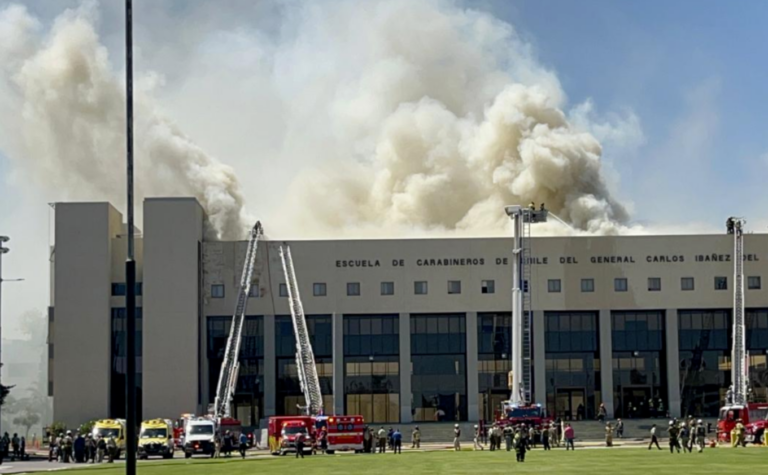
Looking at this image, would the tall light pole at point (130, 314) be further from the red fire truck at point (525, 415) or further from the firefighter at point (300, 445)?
the red fire truck at point (525, 415)

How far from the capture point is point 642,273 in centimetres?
9081

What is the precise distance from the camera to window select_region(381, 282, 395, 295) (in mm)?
90562

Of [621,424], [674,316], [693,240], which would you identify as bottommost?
[621,424]

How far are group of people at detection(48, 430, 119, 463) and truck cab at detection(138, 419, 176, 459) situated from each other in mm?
1563

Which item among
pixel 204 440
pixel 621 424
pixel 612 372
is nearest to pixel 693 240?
pixel 612 372

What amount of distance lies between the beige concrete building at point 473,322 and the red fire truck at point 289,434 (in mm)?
19631

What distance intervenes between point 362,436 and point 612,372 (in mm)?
28344

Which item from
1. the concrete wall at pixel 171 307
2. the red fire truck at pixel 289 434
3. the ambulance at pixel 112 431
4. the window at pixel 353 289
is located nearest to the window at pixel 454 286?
the window at pixel 353 289

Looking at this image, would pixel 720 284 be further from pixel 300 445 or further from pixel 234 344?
pixel 300 445

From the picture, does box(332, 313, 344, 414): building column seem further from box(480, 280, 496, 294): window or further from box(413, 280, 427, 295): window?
box(480, 280, 496, 294): window

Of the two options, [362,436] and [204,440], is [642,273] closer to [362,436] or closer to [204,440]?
[362,436]

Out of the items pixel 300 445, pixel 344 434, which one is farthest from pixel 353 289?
pixel 300 445

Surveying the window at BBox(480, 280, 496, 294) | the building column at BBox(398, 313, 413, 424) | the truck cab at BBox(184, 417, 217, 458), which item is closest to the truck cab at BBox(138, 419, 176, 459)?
the truck cab at BBox(184, 417, 217, 458)

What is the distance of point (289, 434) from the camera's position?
67438mm
